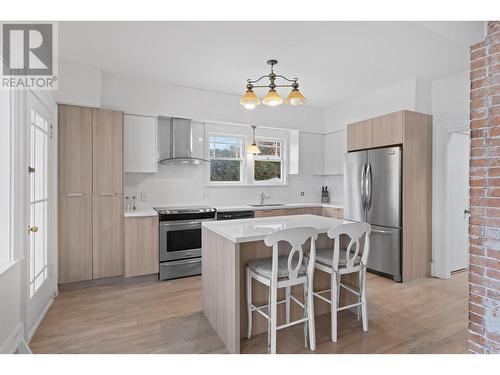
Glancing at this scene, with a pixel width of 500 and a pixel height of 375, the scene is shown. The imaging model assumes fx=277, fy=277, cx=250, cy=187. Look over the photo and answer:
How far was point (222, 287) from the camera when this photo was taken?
2.25 m

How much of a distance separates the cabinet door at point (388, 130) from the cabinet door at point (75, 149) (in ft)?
Answer: 12.5

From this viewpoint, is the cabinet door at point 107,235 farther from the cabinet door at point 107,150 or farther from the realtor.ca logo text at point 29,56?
the realtor.ca logo text at point 29,56

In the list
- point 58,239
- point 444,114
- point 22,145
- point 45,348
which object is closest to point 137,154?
point 58,239

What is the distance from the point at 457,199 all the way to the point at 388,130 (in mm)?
1420

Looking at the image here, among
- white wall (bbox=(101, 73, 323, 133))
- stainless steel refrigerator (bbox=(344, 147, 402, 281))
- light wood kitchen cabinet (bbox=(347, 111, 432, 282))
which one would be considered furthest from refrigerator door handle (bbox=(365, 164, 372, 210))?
white wall (bbox=(101, 73, 323, 133))

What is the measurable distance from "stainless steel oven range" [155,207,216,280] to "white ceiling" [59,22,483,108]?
6.30ft

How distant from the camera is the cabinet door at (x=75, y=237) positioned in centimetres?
326

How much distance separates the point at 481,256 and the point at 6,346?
3162mm

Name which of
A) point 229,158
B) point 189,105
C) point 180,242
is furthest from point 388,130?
point 180,242

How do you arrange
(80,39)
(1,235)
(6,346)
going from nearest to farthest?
(6,346) → (1,235) → (80,39)

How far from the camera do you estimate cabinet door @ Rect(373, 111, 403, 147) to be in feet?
12.0

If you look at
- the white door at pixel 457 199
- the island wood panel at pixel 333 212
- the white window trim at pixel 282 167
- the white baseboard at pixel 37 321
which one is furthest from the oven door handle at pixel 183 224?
the white door at pixel 457 199
